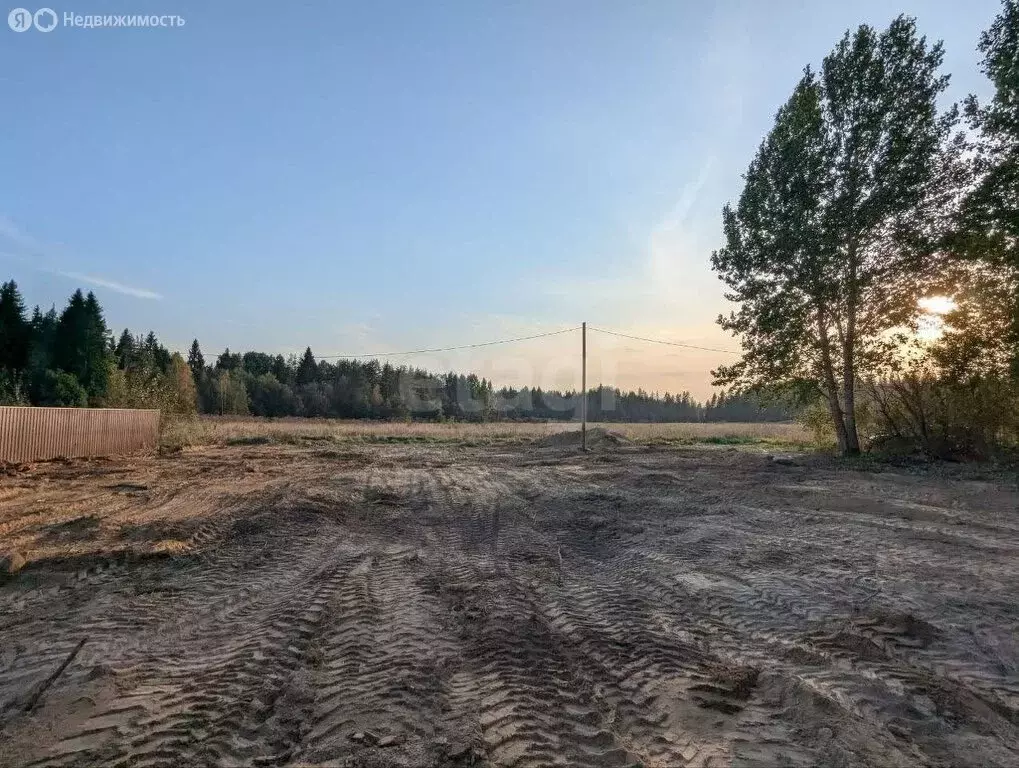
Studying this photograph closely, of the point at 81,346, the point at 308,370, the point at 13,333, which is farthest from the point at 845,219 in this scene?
the point at 308,370

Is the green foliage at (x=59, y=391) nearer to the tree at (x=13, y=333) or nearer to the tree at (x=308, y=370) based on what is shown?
the tree at (x=13, y=333)

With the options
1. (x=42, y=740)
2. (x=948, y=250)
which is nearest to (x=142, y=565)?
(x=42, y=740)

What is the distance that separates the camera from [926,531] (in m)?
7.39

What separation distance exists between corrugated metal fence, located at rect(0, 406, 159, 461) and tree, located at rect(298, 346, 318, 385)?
238ft

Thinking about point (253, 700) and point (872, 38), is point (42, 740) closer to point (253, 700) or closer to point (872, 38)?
point (253, 700)

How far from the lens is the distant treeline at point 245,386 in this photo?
2845 cm

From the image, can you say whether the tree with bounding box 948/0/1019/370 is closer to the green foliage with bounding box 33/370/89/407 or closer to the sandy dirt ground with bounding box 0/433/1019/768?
the sandy dirt ground with bounding box 0/433/1019/768

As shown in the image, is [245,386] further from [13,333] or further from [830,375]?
[830,375]

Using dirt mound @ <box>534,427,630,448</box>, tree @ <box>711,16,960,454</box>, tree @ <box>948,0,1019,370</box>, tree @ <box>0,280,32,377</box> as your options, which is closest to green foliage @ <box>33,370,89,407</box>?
tree @ <box>0,280,32,377</box>

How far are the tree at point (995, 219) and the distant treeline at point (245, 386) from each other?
6948 mm

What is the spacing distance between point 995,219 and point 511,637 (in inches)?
684

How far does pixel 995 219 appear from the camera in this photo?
47.1 feet

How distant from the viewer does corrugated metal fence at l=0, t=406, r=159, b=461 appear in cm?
1628

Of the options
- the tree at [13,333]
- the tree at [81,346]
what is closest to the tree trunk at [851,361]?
the tree at [81,346]
